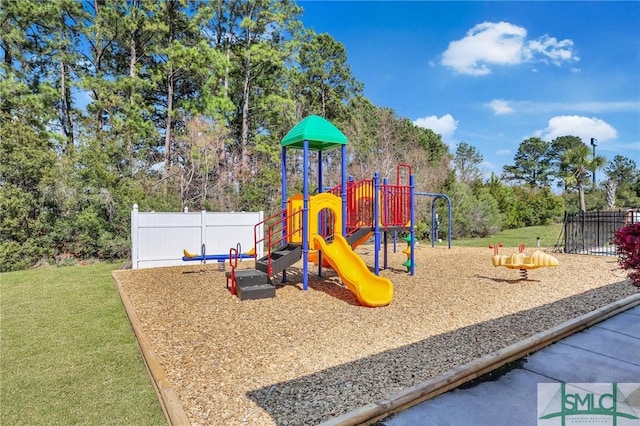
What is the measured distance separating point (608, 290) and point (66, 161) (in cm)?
1691

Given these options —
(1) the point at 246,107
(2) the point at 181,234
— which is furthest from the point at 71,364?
(1) the point at 246,107

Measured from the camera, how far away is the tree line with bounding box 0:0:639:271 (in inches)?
546

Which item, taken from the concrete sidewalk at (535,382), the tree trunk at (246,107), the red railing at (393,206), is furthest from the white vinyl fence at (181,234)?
the concrete sidewalk at (535,382)

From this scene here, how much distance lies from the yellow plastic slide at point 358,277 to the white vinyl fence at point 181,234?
4833mm

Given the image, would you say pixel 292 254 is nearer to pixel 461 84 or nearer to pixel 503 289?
pixel 503 289

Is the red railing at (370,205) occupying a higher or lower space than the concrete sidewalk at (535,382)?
higher

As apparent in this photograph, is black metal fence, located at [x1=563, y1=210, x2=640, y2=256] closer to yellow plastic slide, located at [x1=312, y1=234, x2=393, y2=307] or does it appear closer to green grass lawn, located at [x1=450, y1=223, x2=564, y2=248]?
green grass lawn, located at [x1=450, y1=223, x2=564, y2=248]

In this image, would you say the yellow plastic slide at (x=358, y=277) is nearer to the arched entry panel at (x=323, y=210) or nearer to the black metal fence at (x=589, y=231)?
the arched entry panel at (x=323, y=210)

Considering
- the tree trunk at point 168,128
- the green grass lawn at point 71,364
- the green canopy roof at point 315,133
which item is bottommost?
the green grass lawn at point 71,364

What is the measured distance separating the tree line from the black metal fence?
7.50 metres

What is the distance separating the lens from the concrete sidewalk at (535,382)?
290 cm

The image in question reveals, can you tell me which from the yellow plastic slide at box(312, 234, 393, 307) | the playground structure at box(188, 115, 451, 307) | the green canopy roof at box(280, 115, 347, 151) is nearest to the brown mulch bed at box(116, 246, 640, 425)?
the yellow plastic slide at box(312, 234, 393, 307)

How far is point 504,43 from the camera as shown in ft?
44.7

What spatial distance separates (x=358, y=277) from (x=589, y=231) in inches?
468
